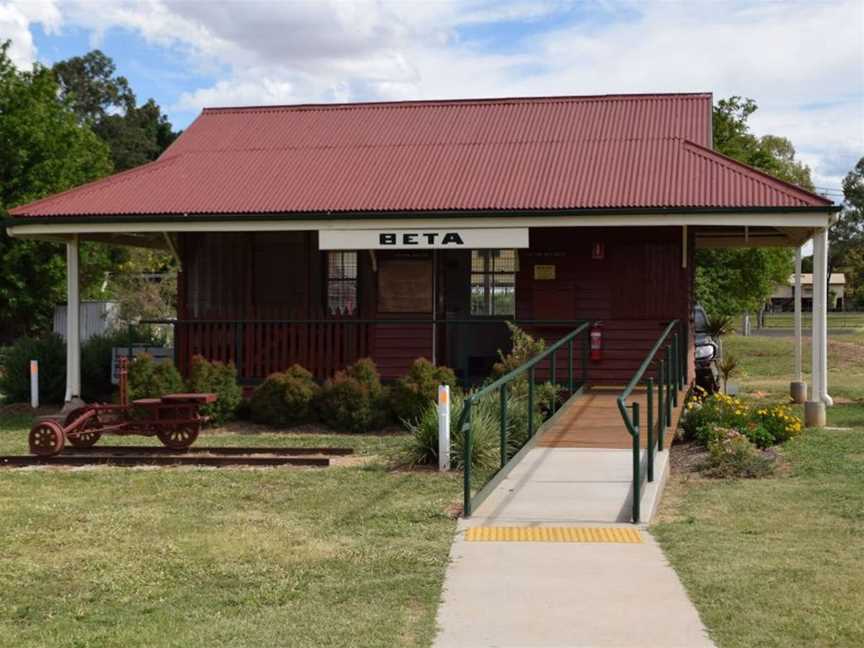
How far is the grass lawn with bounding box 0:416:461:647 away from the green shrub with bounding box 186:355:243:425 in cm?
382

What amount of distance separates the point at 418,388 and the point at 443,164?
4.56 metres

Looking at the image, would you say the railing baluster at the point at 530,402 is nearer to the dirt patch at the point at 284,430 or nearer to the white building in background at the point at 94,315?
the dirt patch at the point at 284,430

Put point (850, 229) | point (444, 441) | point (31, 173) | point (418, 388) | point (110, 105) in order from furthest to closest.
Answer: point (850, 229) → point (110, 105) → point (31, 173) → point (418, 388) → point (444, 441)

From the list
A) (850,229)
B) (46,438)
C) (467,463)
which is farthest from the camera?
(850,229)

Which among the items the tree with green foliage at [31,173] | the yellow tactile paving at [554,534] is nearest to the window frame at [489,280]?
the yellow tactile paving at [554,534]

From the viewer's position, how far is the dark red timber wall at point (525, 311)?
16375 millimetres

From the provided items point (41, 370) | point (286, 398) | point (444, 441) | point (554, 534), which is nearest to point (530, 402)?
point (444, 441)

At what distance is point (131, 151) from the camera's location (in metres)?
73.2

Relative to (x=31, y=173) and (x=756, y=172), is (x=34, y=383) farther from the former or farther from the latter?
(x=31, y=173)

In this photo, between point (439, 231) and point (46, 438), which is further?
point (439, 231)

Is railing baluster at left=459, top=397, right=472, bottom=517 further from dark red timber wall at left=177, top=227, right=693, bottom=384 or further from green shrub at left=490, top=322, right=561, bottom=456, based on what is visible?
dark red timber wall at left=177, top=227, right=693, bottom=384

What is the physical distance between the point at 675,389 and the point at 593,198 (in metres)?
3.16

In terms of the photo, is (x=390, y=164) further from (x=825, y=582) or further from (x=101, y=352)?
(x=825, y=582)

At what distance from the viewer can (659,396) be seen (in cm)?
1062
